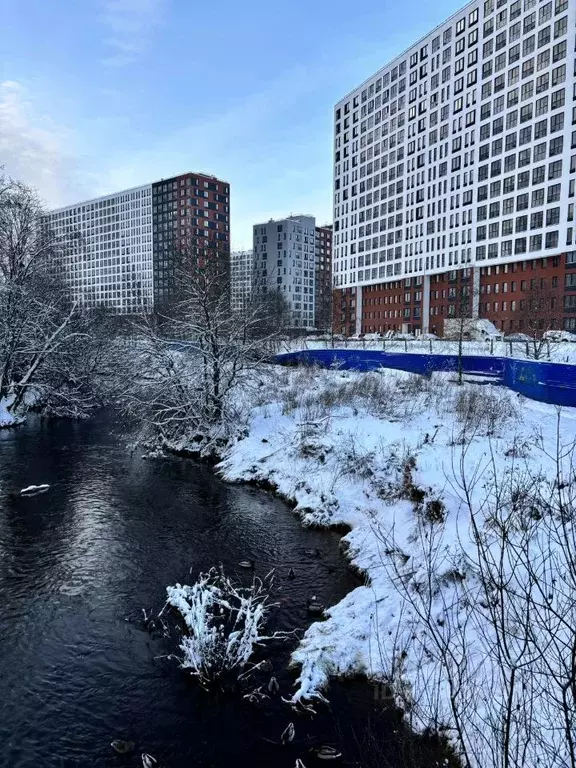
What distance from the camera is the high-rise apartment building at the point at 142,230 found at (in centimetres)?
13038

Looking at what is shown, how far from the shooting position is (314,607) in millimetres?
9594

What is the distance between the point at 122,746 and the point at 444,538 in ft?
22.0

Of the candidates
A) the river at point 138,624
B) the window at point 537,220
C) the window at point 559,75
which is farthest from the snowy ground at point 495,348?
the window at point 559,75

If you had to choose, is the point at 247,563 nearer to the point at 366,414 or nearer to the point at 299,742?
the point at 299,742

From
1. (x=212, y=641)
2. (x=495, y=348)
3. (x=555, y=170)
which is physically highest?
(x=555, y=170)

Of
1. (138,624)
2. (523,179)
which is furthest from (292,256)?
(138,624)

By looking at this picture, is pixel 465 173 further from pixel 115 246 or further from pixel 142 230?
pixel 115 246

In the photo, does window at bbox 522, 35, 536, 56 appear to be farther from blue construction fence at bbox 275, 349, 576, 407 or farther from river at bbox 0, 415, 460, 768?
river at bbox 0, 415, 460, 768

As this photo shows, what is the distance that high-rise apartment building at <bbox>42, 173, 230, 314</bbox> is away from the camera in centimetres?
13038

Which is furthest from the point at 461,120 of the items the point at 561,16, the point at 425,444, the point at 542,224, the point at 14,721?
the point at 14,721

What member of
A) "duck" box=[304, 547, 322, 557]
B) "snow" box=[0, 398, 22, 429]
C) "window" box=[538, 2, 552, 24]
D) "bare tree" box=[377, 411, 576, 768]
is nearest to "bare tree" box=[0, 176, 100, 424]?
"snow" box=[0, 398, 22, 429]

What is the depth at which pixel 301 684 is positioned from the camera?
7.65 m

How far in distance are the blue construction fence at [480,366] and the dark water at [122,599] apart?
1218 centimetres

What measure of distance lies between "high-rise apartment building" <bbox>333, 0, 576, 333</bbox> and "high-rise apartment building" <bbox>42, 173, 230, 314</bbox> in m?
43.6
